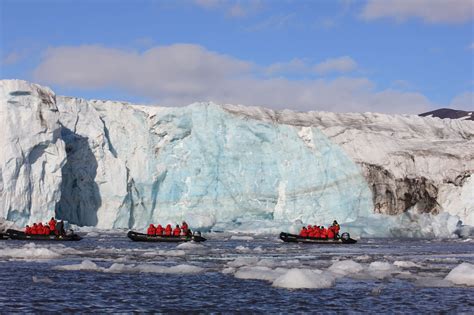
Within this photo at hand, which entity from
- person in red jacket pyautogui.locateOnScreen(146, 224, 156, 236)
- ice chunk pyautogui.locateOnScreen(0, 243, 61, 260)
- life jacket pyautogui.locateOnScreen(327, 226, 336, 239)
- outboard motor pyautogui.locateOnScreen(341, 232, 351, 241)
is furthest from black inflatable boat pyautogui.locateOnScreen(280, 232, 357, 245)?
ice chunk pyautogui.locateOnScreen(0, 243, 61, 260)

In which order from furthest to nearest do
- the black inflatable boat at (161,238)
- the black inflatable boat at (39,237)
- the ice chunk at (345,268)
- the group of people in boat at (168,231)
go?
the group of people in boat at (168,231)
the black inflatable boat at (161,238)
the black inflatable boat at (39,237)
the ice chunk at (345,268)

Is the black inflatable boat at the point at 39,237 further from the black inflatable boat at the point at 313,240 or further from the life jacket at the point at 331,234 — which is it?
the life jacket at the point at 331,234

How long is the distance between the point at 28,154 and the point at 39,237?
667 centimetres

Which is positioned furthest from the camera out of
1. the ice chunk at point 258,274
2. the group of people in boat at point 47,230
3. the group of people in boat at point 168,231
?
the group of people in boat at point 168,231

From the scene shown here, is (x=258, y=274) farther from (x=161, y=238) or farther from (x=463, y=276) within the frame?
(x=161, y=238)

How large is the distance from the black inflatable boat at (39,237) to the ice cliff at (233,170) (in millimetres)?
7332

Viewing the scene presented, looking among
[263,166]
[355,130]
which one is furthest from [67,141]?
[355,130]

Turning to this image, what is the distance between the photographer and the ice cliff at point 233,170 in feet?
138

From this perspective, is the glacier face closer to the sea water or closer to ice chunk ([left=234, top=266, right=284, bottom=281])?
the sea water

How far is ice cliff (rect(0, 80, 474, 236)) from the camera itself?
42062mm

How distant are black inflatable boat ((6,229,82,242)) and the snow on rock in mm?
4203

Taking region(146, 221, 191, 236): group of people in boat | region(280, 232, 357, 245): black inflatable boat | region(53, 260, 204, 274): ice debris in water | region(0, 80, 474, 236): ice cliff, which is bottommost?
region(53, 260, 204, 274): ice debris in water

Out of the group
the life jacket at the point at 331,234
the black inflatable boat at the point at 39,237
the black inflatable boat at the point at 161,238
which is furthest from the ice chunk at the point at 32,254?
the life jacket at the point at 331,234

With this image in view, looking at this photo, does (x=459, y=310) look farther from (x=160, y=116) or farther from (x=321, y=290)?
(x=160, y=116)
